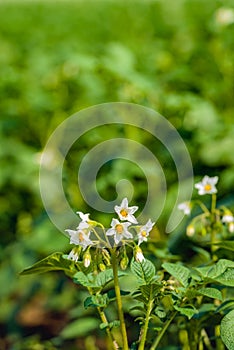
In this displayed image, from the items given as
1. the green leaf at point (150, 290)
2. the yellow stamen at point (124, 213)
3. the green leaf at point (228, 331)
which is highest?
the yellow stamen at point (124, 213)

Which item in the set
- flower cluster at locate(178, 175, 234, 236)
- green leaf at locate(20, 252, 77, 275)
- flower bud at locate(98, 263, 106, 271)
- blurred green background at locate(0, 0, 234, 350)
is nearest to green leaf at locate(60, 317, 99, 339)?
blurred green background at locate(0, 0, 234, 350)

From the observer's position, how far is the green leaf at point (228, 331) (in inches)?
56.1

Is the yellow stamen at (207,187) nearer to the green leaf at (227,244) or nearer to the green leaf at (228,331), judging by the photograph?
the green leaf at (227,244)

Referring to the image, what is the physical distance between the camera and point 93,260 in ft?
4.85

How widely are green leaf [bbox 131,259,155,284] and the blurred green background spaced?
2.41 feet

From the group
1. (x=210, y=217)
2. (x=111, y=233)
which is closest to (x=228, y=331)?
(x=111, y=233)

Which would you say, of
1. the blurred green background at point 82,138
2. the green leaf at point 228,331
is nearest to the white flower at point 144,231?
the green leaf at point 228,331

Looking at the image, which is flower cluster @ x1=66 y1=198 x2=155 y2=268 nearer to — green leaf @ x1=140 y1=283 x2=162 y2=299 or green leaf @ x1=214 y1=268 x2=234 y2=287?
green leaf @ x1=140 y1=283 x2=162 y2=299

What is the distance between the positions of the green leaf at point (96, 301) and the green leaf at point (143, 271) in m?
0.09

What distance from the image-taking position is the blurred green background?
9.13 ft

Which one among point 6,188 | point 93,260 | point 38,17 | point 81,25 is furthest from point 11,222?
point 38,17

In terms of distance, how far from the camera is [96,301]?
1479mm

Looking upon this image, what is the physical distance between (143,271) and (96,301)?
0.12 meters

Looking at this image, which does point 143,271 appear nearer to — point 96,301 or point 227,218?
point 96,301
